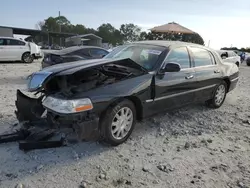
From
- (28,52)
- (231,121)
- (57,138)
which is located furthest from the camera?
(28,52)

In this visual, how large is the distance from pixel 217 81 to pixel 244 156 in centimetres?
246

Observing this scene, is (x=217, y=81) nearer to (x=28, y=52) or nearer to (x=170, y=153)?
(x=170, y=153)

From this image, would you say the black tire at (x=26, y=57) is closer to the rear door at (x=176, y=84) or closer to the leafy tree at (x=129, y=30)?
the rear door at (x=176, y=84)

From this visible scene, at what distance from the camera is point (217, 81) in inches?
242

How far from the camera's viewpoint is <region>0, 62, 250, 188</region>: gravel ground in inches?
126

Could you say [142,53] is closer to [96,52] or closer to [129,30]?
[96,52]

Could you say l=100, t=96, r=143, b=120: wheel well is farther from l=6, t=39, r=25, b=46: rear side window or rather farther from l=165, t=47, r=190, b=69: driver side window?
l=6, t=39, r=25, b=46: rear side window

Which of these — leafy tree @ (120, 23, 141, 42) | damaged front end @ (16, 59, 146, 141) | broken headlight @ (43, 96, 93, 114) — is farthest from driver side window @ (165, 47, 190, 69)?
leafy tree @ (120, 23, 141, 42)

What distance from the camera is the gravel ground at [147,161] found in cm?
321

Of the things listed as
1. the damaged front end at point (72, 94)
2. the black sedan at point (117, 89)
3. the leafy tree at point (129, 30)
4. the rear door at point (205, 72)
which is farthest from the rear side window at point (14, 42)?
the leafy tree at point (129, 30)

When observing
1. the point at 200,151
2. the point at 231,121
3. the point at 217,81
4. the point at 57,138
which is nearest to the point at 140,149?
the point at 200,151

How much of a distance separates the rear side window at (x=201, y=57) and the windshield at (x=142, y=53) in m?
0.94

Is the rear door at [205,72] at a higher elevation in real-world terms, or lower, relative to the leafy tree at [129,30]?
lower

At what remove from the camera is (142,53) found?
5.05 meters
